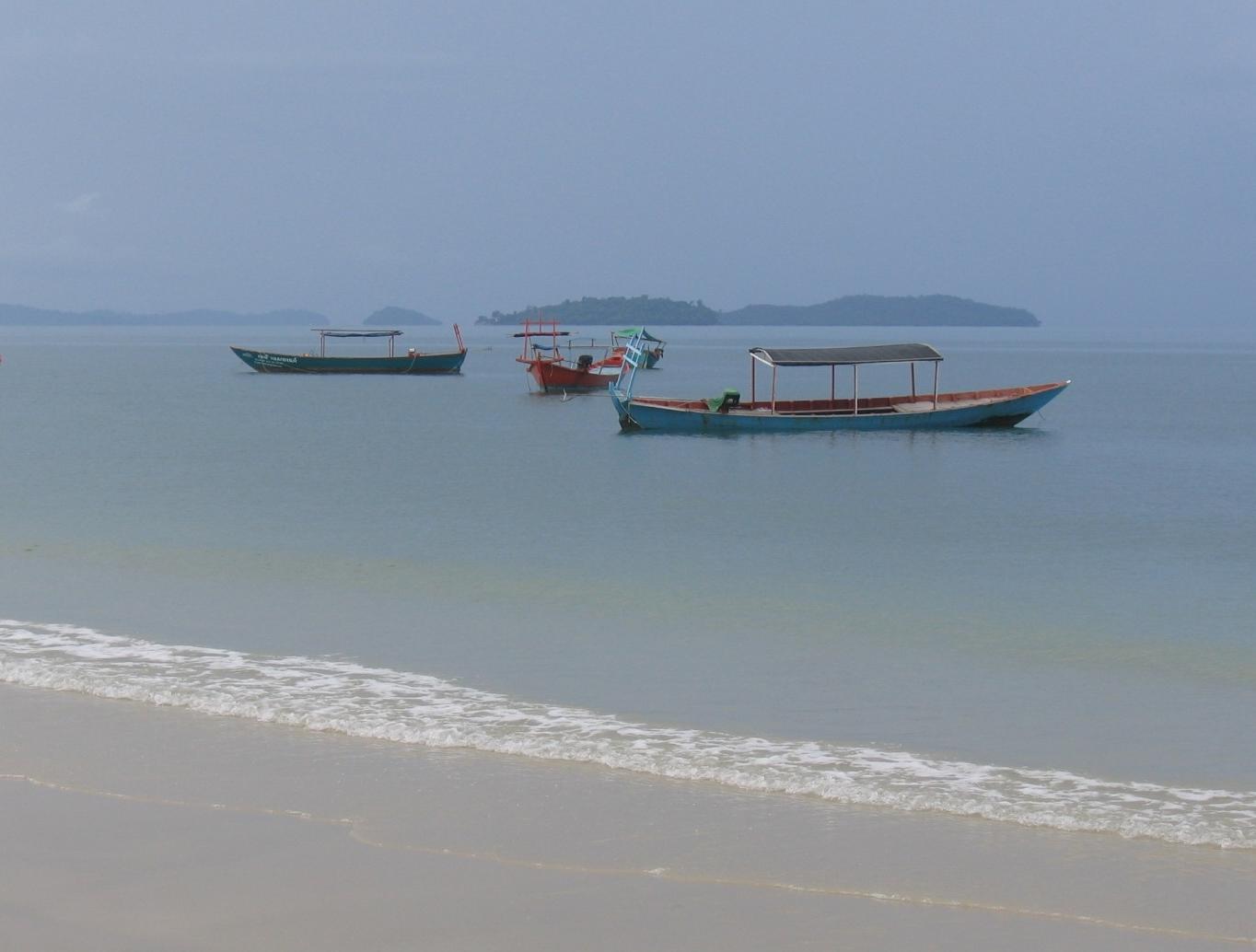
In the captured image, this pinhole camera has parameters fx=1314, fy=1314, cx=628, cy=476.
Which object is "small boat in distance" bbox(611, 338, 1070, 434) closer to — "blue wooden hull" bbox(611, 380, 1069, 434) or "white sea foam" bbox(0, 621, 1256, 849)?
"blue wooden hull" bbox(611, 380, 1069, 434)

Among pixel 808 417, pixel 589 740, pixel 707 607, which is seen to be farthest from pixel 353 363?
pixel 589 740

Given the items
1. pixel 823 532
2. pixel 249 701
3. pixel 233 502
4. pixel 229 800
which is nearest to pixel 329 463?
pixel 233 502

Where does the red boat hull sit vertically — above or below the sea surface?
above

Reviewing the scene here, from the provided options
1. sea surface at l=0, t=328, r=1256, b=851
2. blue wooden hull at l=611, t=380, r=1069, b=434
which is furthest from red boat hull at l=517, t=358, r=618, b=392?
sea surface at l=0, t=328, r=1256, b=851

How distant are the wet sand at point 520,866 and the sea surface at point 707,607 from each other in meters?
0.52

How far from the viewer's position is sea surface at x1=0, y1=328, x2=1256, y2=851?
26.4 feet

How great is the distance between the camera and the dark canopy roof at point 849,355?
34.5m

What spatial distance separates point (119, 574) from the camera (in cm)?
1484

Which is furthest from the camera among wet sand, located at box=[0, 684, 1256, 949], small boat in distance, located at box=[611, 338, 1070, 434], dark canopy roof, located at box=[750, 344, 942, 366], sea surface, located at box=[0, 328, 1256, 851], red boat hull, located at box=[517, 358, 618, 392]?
red boat hull, located at box=[517, 358, 618, 392]

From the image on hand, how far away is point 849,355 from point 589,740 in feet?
92.1

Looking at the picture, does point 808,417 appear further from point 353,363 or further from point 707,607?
point 353,363

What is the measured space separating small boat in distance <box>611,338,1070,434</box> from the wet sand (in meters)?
26.8

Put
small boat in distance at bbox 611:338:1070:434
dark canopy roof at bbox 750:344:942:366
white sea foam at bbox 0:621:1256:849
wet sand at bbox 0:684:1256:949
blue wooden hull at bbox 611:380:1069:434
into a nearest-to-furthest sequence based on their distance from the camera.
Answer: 1. wet sand at bbox 0:684:1256:949
2. white sea foam at bbox 0:621:1256:849
3. blue wooden hull at bbox 611:380:1069:434
4. small boat in distance at bbox 611:338:1070:434
5. dark canopy roof at bbox 750:344:942:366

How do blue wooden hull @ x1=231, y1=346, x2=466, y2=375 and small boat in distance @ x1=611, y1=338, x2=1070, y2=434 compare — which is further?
blue wooden hull @ x1=231, y1=346, x2=466, y2=375
